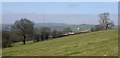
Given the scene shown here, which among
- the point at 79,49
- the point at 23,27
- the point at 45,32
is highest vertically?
the point at 23,27

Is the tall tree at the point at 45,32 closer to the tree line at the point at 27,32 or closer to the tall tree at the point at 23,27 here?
the tree line at the point at 27,32

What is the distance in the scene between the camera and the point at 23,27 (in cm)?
4947

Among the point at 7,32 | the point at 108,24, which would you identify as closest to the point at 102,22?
the point at 108,24

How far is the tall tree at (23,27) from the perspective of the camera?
162ft

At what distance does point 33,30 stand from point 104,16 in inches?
1150

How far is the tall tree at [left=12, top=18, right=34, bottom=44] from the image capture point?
49500 mm

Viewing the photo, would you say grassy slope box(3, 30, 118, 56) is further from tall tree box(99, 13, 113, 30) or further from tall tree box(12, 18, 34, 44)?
tall tree box(99, 13, 113, 30)

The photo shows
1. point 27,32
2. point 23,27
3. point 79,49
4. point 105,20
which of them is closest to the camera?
point 79,49

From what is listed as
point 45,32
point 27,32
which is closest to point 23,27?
point 27,32

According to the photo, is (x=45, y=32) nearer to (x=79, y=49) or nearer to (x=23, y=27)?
(x=23, y=27)

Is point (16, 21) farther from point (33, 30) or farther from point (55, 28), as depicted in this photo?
point (55, 28)

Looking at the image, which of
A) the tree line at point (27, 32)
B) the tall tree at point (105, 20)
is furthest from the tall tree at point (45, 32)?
the tall tree at point (105, 20)

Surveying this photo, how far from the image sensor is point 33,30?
4972cm

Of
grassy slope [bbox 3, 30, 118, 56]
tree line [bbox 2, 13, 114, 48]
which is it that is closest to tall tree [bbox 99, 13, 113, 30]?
tree line [bbox 2, 13, 114, 48]
